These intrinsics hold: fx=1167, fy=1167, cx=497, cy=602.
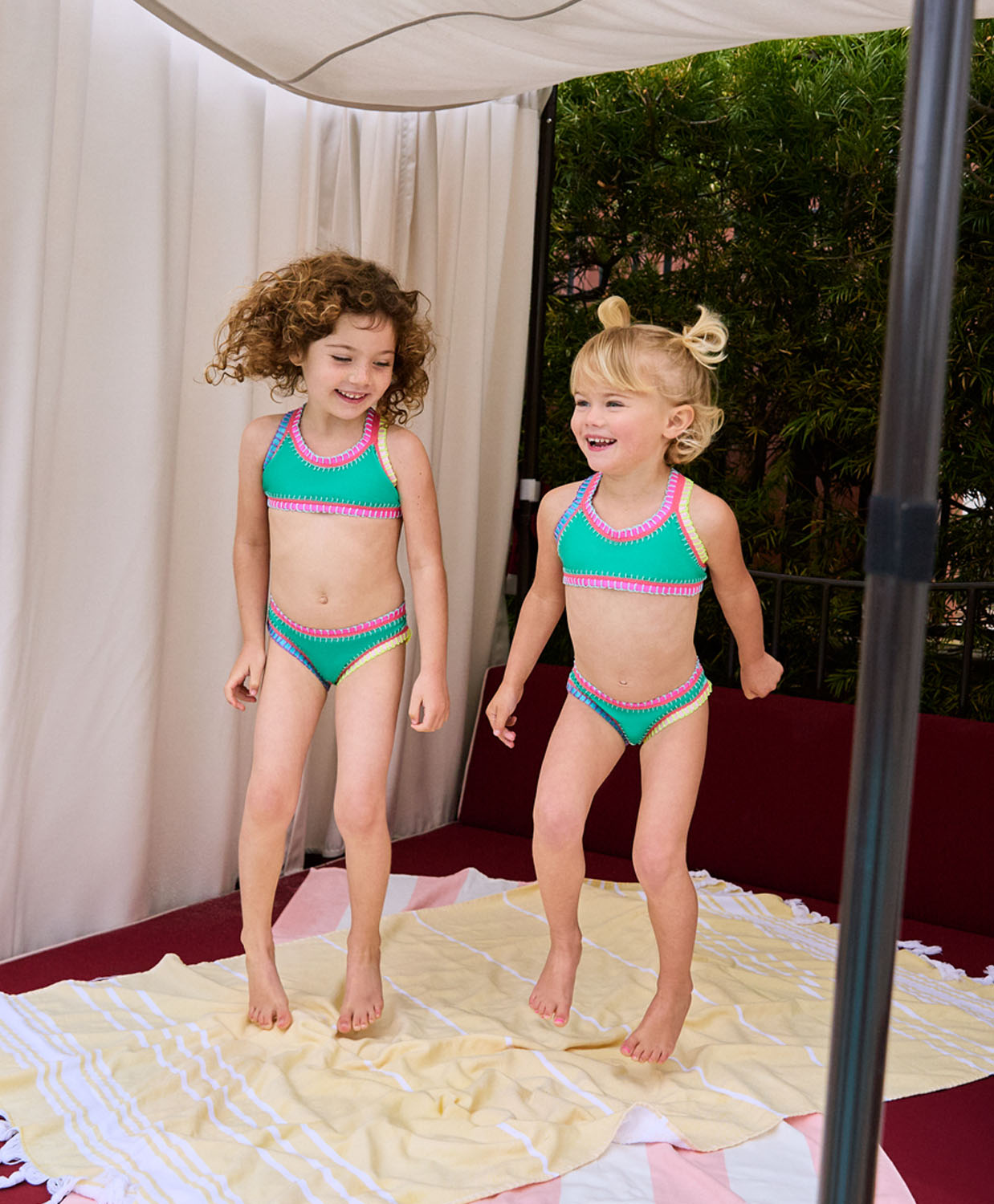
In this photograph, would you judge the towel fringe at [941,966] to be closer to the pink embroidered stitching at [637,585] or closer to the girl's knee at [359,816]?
the pink embroidered stitching at [637,585]

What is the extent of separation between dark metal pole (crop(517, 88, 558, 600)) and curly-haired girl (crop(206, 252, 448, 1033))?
1.46 metres

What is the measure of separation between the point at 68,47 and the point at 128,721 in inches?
52.8

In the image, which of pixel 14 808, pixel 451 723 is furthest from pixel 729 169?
pixel 14 808

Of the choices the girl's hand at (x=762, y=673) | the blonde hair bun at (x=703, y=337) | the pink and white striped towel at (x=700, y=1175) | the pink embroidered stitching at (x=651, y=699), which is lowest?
the pink and white striped towel at (x=700, y=1175)

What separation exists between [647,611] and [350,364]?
676mm

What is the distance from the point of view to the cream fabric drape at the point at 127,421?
2182 millimetres

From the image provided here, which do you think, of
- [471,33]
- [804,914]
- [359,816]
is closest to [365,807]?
[359,816]

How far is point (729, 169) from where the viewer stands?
3.49 meters

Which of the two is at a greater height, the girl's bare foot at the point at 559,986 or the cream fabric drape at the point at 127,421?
the cream fabric drape at the point at 127,421

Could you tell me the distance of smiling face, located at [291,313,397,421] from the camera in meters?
2.05

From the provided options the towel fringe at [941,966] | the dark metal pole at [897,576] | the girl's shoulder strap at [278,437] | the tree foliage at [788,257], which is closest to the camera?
the dark metal pole at [897,576]

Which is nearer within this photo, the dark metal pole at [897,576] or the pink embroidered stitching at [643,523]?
the dark metal pole at [897,576]

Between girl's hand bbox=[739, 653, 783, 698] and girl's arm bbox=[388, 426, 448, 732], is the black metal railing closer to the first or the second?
girl's hand bbox=[739, 653, 783, 698]

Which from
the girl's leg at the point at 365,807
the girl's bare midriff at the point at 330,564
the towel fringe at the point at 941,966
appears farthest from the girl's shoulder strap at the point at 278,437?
the towel fringe at the point at 941,966
